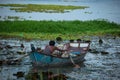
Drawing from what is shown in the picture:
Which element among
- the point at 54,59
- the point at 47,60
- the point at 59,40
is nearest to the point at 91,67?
the point at 54,59

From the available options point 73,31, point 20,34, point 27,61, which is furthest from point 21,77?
point 73,31

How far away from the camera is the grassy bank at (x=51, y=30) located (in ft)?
118

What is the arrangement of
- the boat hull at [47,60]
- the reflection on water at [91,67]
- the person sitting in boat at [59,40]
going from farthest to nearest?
the person sitting in boat at [59,40], the boat hull at [47,60], the reflection on water at [91,67]

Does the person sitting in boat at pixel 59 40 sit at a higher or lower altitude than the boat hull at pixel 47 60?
lower

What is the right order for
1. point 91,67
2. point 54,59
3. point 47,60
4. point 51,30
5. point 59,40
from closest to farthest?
point 47,60
point 54,59
point 91,67
point 59,40
point 51,30

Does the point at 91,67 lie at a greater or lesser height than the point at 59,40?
greater

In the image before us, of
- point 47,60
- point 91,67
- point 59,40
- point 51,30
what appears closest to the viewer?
point 47,60

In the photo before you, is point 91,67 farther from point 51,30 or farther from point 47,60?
point 51,30

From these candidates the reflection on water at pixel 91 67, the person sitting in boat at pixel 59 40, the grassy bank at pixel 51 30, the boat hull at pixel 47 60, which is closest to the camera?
the reflection on water at pixel 91 67

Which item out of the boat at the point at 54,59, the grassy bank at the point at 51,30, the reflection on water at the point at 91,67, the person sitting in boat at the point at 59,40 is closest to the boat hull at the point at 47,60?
the boat at the point at 54,59

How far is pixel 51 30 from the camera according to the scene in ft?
125

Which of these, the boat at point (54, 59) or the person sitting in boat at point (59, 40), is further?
the person sitting in boat at point (59, 40)

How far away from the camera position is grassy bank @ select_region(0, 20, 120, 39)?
1412 inches

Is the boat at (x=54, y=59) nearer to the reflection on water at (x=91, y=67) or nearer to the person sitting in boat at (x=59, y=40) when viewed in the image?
the reflection on water at (x=91, y=67)
